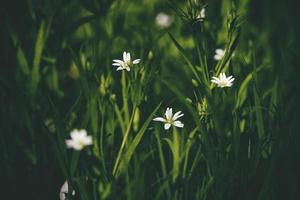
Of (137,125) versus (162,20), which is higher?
(162,20)

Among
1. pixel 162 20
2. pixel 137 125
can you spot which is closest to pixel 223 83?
pixel 137 125

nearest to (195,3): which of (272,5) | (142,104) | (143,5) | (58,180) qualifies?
(142,104)

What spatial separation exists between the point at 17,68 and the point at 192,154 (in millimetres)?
916

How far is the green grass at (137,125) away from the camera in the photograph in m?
1.31

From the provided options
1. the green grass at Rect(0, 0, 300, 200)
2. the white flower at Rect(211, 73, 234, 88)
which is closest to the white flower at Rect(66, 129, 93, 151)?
the green grass at Rect(0, 0, 300, 200)

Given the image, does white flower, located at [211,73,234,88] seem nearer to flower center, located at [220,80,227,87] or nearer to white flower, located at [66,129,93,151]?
flower center, located at [220,80,227,87]

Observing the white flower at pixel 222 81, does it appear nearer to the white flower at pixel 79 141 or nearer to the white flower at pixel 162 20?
the white flower at pixel 79 141

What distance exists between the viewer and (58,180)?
5.34 ft

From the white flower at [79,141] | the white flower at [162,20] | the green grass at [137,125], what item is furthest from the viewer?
the white flower at [162,20]

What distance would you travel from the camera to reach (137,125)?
1.54 metres

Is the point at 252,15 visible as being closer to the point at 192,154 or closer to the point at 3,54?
the point at 192,154

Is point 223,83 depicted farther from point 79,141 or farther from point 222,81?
point 79,141

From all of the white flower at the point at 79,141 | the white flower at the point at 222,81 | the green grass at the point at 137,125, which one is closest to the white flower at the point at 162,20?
the green grass at the point at 137,125

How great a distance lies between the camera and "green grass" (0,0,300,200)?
1.31 metres
